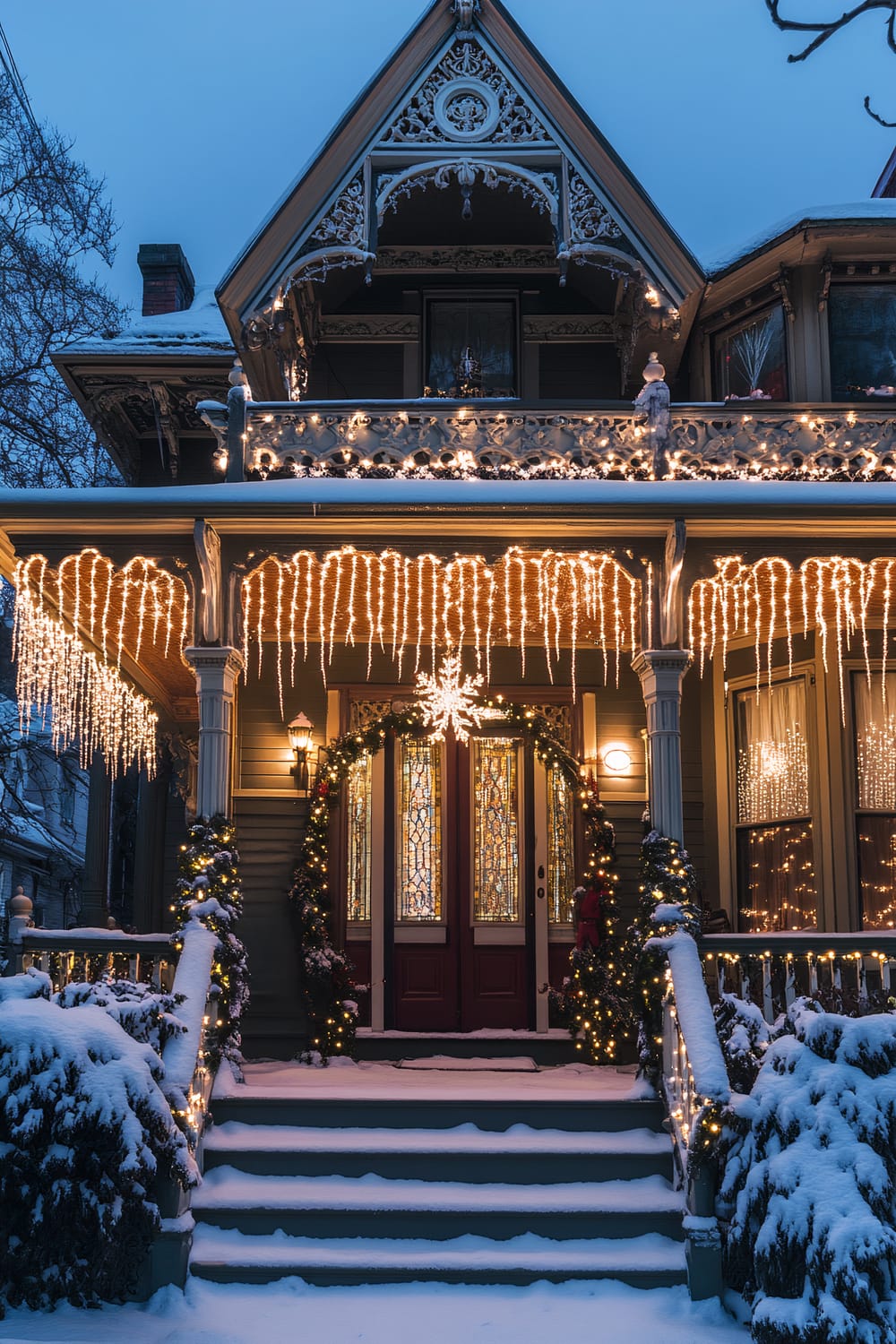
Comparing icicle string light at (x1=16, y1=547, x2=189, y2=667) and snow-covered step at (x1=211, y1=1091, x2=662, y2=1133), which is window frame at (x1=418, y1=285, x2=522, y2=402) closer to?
icicle string light at (x1=16, y1=547, x2=189, y2=667)

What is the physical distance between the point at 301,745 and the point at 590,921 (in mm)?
2891

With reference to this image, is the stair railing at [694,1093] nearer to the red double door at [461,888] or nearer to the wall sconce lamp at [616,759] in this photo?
the red double door at [461,888]

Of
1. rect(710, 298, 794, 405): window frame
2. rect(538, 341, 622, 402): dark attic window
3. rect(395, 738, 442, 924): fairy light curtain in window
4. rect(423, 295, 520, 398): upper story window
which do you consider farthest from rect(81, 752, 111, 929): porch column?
rect(710, 298, 794, 405): window frame

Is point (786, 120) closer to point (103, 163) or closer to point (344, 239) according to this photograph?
point (103, 163)

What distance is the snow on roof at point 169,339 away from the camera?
40.4 ft

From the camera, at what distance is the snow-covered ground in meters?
6.23

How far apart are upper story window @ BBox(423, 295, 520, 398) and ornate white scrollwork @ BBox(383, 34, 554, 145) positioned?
1988 millimetres

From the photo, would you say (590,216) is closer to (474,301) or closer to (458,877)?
(474,301)

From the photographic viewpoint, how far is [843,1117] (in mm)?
6145

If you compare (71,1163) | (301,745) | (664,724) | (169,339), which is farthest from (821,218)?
(71,1163)

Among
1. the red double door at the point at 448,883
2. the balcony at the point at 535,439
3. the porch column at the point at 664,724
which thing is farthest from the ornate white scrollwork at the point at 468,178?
the red double door at the point at 448,883

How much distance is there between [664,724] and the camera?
9.20 m

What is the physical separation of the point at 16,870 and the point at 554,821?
58.8 ft

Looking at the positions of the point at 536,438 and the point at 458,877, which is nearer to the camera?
the point at 536,438
